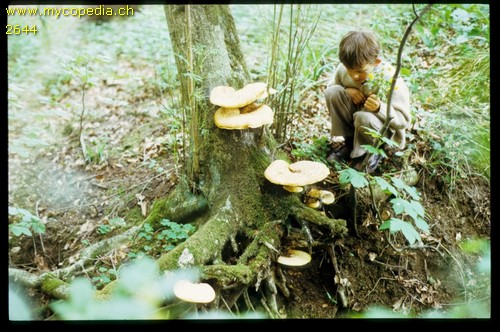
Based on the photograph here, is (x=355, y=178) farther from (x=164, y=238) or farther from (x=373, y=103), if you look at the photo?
(x=164, y=238)

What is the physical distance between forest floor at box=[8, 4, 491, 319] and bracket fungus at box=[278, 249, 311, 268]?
0.75 ft

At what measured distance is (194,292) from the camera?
248 cm

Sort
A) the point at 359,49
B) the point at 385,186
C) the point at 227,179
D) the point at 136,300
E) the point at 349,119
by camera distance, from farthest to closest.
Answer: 1. the point at 349,119
2. the point at 227,179
3. the point at 359,49
4. the point at 385,186
5. the point at 136,300

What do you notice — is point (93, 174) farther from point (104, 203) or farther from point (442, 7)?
point (442, 7)

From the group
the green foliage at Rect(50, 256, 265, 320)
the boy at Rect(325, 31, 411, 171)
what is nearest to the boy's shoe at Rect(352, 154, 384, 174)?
the boy at Rect(325, 31, 411, 171)

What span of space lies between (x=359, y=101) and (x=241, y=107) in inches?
38.7

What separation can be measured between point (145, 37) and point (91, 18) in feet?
6.85

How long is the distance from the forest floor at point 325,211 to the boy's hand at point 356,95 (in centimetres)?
60

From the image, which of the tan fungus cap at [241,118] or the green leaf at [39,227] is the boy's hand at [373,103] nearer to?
the tan fungus cap at [241,118]

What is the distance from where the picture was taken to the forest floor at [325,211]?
316 cm

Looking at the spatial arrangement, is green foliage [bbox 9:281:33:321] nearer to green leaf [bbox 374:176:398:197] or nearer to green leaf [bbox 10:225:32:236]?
green leaf [bbox 10:225:32:236]

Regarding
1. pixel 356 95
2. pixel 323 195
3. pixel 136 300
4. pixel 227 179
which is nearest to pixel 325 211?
pixel 323 195

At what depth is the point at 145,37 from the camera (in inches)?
284

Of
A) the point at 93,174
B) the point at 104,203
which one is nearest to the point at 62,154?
the point at 93,174
